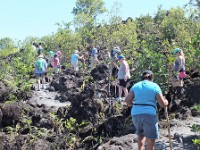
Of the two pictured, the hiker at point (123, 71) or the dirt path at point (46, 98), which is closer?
the hiker at point (123, 71)

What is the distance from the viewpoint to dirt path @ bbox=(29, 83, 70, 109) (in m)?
16.0

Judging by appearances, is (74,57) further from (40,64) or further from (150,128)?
(150,128)

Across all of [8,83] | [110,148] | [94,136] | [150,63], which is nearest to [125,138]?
[110,148]

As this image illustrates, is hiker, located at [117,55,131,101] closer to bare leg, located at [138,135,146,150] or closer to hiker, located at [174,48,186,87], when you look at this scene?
hiker, located at [174,48,186,87]

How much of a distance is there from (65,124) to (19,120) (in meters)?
1.72

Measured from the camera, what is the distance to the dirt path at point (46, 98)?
16.0m

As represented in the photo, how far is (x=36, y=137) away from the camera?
11625 millimetres

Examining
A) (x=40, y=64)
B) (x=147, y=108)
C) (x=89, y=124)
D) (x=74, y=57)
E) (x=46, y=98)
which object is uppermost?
(x=74, y=57)

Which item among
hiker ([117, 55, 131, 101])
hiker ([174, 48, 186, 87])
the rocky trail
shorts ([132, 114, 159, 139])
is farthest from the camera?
hiker ([117, 55, 131, 101])

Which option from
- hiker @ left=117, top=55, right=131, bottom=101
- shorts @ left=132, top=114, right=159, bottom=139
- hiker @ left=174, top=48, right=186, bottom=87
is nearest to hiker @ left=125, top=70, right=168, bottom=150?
shorts @ left=132, top=114, right=159, bottom=139

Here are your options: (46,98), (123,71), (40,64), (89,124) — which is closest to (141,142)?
(89,124)

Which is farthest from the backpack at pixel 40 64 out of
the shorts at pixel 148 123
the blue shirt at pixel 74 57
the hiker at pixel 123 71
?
the shorts at pixel 148 123

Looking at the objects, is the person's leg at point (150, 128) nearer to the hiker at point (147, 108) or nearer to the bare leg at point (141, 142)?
the hiker at point (147, 108)

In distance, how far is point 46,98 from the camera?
17.1 meters
